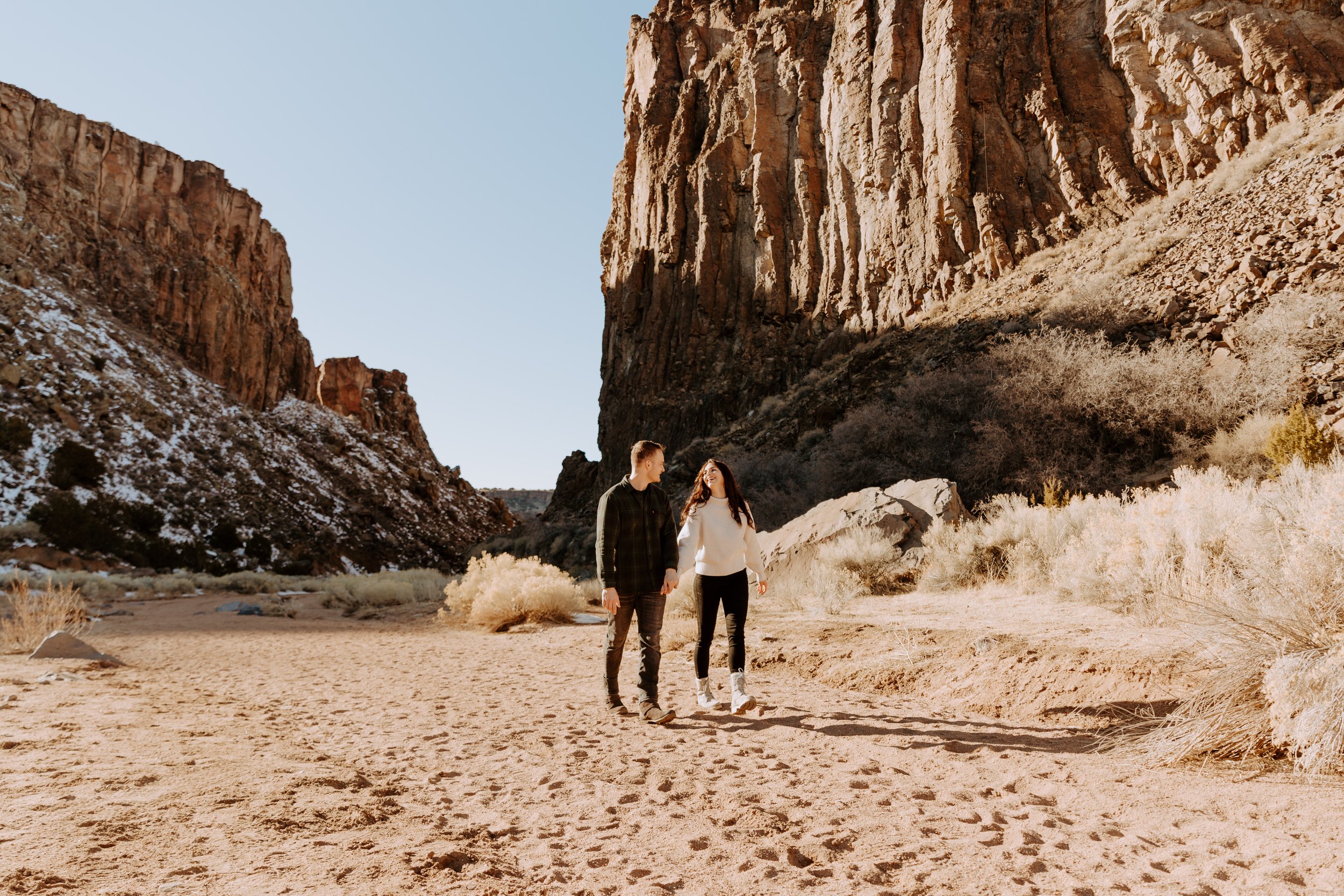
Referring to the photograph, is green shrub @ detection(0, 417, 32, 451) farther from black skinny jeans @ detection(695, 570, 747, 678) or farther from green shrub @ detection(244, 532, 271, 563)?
black skinny jeans @ detection(695, 570, 747, 678)

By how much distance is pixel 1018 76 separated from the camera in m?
28.4

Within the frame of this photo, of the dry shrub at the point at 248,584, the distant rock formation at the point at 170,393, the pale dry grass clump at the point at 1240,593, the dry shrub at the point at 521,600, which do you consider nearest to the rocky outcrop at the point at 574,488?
the distant rock formation at the point at 170,393

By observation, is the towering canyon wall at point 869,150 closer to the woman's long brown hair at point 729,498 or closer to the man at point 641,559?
the woman's long brown hair at point 729,498


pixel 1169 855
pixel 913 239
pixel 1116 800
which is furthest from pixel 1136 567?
A: pixel 913 239

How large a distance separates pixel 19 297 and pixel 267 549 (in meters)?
17.8

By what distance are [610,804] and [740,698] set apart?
73.9 inches

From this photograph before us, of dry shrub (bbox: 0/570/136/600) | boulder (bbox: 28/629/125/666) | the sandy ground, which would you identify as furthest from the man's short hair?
dry shrub (bbox: 0/570/136/600)

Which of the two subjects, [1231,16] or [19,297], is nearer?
[1231,16]

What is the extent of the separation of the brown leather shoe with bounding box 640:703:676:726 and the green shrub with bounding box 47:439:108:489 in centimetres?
3521

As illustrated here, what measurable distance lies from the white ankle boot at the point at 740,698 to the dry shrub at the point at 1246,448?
1220 centimetres

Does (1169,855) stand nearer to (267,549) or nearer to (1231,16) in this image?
(1231,16)

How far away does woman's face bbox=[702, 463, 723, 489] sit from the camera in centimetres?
557

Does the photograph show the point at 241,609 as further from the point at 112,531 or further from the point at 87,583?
the point at 112,531

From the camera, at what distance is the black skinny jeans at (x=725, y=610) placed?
211 inches
